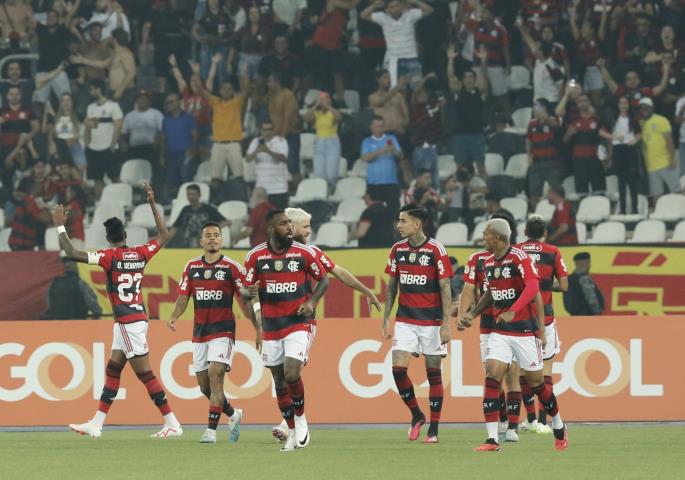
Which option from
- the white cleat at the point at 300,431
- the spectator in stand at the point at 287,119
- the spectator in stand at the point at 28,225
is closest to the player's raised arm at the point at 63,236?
the white cleat at the point at 300,431

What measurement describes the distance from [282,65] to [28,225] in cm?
533

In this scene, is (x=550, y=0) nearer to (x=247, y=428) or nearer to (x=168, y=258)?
(x=168, y=258)

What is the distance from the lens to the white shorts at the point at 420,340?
13.9 metres

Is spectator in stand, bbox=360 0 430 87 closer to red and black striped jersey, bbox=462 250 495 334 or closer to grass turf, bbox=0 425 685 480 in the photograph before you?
grass turf, bbox=0 425 685 480

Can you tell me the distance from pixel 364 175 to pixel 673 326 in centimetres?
863

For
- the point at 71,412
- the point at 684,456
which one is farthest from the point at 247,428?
the point at 684,456

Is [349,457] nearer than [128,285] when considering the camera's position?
Yes

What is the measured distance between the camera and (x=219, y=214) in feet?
73.2

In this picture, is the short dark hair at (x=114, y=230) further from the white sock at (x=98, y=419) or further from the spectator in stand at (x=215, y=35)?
the spectator in stand at (x=215, y=35)

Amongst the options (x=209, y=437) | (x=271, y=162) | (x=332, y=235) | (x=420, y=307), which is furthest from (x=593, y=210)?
(x=209, y=437)

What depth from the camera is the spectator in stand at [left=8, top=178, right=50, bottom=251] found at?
22.4 metres

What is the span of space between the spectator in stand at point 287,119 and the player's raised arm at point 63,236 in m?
10.5

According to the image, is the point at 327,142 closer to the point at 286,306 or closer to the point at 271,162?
the point at 271,162

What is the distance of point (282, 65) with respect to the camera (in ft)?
82.1
